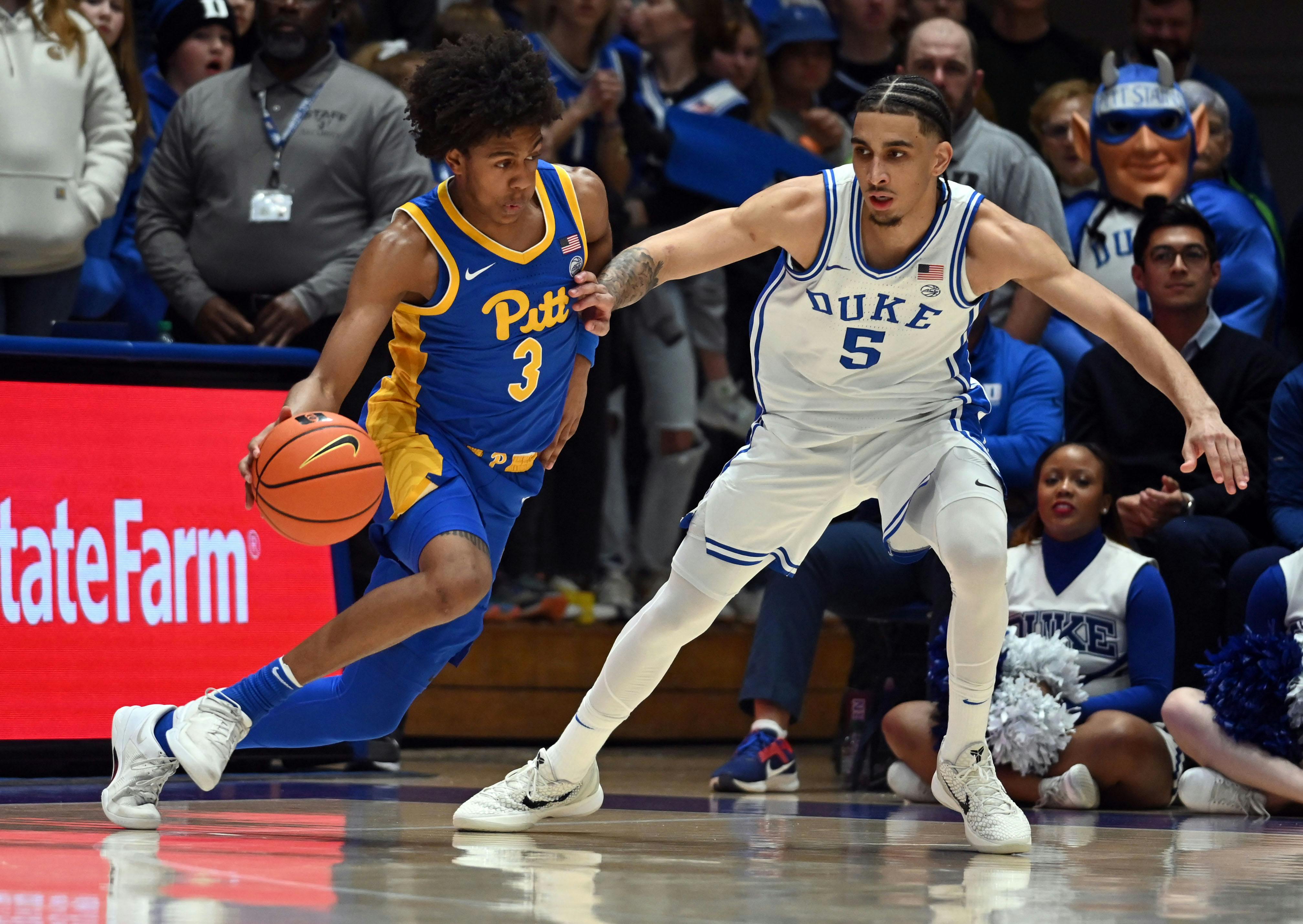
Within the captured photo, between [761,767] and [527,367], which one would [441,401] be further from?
[761,767]

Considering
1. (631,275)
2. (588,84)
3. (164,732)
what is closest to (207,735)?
(164,732)

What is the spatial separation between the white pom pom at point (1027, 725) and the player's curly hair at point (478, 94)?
2291 mm

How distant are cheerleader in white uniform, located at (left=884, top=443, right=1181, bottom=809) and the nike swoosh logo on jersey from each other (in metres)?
1.57

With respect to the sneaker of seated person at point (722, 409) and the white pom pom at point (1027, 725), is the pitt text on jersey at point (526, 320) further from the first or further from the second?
the sneaker of seated person at point (722, 409)

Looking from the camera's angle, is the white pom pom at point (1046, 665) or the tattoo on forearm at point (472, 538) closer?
the tattoo on forearm at point (472, 538)

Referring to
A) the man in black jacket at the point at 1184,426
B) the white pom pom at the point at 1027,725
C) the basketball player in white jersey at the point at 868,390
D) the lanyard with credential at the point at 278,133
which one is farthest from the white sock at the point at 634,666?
the lanyard with credential at the point at 278,133

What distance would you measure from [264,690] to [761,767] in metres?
2.19

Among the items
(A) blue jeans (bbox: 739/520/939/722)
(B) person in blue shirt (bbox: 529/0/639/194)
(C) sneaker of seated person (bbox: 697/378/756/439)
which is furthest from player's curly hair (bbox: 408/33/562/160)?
(C) sneaker of seated person (bbox: 697/378/756/439)

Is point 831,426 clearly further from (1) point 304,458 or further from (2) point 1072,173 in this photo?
(2) point 1072,173

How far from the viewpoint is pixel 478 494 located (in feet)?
14.9

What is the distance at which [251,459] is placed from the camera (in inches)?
159

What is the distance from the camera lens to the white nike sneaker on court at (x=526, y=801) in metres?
4.30

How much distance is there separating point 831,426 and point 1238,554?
2.26 m

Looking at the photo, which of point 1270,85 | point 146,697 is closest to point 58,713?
point 146,697
